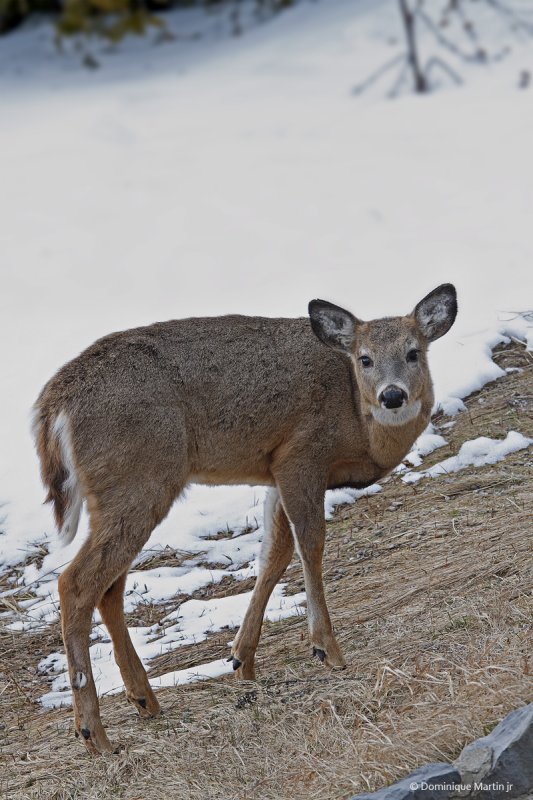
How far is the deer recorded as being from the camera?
6770 millimetres

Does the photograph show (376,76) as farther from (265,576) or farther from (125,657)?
(125,657)

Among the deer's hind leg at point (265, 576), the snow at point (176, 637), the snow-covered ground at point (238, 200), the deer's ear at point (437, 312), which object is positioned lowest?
the snow-covered ground at point (238, 200)

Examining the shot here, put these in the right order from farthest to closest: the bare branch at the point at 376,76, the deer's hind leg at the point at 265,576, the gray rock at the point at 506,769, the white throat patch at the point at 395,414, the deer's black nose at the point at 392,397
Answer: the bare branch at the point at 376,76, the white throat patch at the point at 395,414, the deer's hind leg at the point at 265,576, the deer's black nose at the point at 392,397, the gray rock at the point at 506,769

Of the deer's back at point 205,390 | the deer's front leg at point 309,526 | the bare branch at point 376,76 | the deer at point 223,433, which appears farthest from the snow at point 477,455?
the bare branch at point 376,76

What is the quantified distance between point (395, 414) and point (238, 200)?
10.2 meters

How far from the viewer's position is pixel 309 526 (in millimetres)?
7434

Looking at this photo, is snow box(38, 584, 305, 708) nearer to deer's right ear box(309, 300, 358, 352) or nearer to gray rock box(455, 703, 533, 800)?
deer's right ear box(309, 300, 358, 352)

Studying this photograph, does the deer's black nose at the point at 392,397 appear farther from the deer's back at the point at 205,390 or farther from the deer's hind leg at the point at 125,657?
the deer's hind leg at the point at 125,657

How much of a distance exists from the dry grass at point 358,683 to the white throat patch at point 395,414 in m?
0.98

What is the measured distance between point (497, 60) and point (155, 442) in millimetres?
14344

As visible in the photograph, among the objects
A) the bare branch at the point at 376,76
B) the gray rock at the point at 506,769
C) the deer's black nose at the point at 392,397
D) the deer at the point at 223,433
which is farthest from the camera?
the bare branch at the point at 376,76

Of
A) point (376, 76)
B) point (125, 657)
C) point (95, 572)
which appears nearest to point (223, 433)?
point (95, 572)

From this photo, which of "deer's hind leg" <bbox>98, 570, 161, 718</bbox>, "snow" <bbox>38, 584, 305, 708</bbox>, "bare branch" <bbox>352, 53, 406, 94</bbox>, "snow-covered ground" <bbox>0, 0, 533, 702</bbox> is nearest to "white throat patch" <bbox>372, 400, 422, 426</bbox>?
"snow" <bbox>38, 584, 305, 708</bbox>

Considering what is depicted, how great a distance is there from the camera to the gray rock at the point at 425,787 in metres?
4.84
